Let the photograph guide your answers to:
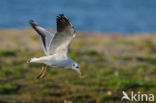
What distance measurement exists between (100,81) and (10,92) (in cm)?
268

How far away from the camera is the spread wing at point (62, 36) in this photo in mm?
10031

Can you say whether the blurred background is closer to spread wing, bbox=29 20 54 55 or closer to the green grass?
the green grass

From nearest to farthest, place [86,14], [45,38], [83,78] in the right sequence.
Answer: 1. [45,38]
2. [83,78]
3. [86,14]

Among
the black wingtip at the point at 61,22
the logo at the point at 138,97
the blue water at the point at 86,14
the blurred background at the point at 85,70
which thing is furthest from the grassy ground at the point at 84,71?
the blue water at the point at 86,14

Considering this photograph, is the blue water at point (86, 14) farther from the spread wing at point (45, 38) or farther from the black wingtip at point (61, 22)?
the black wingtip at point (61, 22)

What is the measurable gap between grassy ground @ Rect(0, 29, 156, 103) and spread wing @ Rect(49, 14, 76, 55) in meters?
1.90

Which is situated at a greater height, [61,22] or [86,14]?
[86,14]

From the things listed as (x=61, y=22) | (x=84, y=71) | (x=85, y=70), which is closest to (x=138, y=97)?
(x=84, y=71)

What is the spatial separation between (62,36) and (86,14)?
30.2 m

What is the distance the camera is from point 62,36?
33.5 ft

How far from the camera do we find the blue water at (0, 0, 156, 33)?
37062mm

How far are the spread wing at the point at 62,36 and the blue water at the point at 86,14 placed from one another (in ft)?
77.3

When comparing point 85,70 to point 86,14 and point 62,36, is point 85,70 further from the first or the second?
point 86,14

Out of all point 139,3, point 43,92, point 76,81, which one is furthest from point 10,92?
point 139,3
